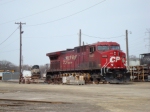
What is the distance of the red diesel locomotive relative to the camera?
31141 millimetres

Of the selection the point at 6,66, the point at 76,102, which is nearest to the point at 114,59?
the point at 76,102

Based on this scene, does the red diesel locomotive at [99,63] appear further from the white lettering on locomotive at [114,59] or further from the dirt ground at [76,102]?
the dirt ground at [76,102]

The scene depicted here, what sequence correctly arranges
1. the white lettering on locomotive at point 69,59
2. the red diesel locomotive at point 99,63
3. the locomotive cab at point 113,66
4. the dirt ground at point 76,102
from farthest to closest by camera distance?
the white lettering on locomotive at point 69,59
the red diesel locomotive at point 99,63
the locomotive cab at point 113,66
the dirt ground at point 76,102

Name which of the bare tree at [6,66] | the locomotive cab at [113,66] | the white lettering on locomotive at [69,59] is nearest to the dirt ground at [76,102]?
the locomotive cab at [113,66]

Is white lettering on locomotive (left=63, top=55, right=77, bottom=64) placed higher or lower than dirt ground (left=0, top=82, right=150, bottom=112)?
higher

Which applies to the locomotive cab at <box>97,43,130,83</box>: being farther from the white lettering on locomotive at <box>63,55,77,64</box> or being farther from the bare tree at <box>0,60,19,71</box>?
the bare tree at <box>0,60,19,71</box>

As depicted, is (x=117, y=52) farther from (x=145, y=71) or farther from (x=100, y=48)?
(x=145, y=71)

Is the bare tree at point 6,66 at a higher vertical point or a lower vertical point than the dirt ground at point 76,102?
higher

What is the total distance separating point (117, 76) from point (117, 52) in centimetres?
278

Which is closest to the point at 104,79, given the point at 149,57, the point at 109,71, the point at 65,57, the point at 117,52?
the point at 109,71

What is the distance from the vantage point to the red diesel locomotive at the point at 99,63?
31141mm

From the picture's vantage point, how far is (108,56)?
31.1 m

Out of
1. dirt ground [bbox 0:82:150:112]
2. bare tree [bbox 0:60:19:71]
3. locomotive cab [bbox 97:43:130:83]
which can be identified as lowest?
dirt ground [bbox 0:82:150:112]

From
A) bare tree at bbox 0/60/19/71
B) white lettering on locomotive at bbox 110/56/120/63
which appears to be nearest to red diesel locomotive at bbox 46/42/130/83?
white lettering on locomotive at bbox 110/56/120/63
